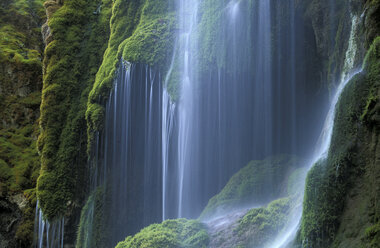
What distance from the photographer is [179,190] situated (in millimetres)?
13039

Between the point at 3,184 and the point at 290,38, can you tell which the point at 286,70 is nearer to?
the point at 290,38

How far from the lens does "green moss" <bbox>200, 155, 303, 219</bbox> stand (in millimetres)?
11758

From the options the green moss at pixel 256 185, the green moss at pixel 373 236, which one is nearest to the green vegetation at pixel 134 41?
the green moss at pixel 256 185

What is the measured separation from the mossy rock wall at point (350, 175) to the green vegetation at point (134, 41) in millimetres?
8176

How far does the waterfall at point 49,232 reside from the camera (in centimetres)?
1412

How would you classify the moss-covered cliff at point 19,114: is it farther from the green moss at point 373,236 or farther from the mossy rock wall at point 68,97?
the green moss at point 373,236

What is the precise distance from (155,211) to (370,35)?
390 inches

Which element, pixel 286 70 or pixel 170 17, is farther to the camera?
pixel 170 17

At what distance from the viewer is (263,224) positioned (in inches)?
337

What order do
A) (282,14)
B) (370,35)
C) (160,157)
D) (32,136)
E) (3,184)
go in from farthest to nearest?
(32,136) → (3,184) → (160,157) → (282,14) → (370,35)

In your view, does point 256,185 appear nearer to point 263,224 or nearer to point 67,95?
point 263,224

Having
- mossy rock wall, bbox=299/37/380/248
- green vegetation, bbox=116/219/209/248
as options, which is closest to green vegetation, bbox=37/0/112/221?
green vegetation, bbox=116/219/209/248

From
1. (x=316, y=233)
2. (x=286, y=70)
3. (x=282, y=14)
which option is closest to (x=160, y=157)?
(x=286, y=70)

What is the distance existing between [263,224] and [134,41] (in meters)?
8.85
